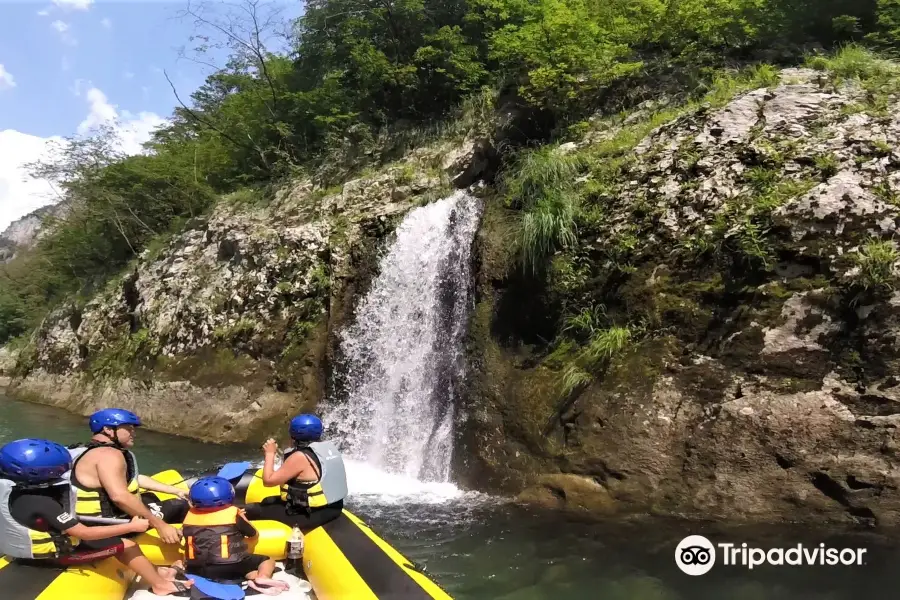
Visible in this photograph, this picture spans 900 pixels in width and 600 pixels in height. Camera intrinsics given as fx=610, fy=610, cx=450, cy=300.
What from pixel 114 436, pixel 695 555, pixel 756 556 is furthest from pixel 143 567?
pixel 756 556

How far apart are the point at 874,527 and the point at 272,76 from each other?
17.1 metres

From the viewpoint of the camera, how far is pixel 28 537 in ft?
11.3

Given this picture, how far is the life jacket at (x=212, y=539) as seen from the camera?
372 cm

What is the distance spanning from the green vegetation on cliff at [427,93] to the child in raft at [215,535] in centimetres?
518

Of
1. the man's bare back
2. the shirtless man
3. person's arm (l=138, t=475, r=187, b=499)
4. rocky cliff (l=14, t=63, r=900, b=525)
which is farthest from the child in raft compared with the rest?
rocky cliff (l=14, t=63, r=900, b=525)

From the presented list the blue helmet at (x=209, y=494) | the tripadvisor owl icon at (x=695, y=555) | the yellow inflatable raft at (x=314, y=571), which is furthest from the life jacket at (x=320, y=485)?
the tripadvisor owl icon at (x=695, y=555)

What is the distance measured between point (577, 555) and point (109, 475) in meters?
3.75

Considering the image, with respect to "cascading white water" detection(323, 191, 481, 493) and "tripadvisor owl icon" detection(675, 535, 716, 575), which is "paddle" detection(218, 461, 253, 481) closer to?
"cascading white water" detection(323, 191, 481, 493)

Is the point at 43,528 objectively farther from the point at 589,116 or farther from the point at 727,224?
the point at 589,116

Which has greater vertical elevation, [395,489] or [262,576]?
[262,576]

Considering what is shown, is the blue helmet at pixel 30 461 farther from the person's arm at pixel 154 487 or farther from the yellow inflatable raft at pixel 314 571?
the person's arm at pixel 154 487

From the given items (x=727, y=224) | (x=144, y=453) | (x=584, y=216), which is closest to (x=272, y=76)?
(x=144, y=453)

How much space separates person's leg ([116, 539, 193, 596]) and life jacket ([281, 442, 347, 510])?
938 mm

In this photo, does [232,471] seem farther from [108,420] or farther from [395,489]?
[395,489]
